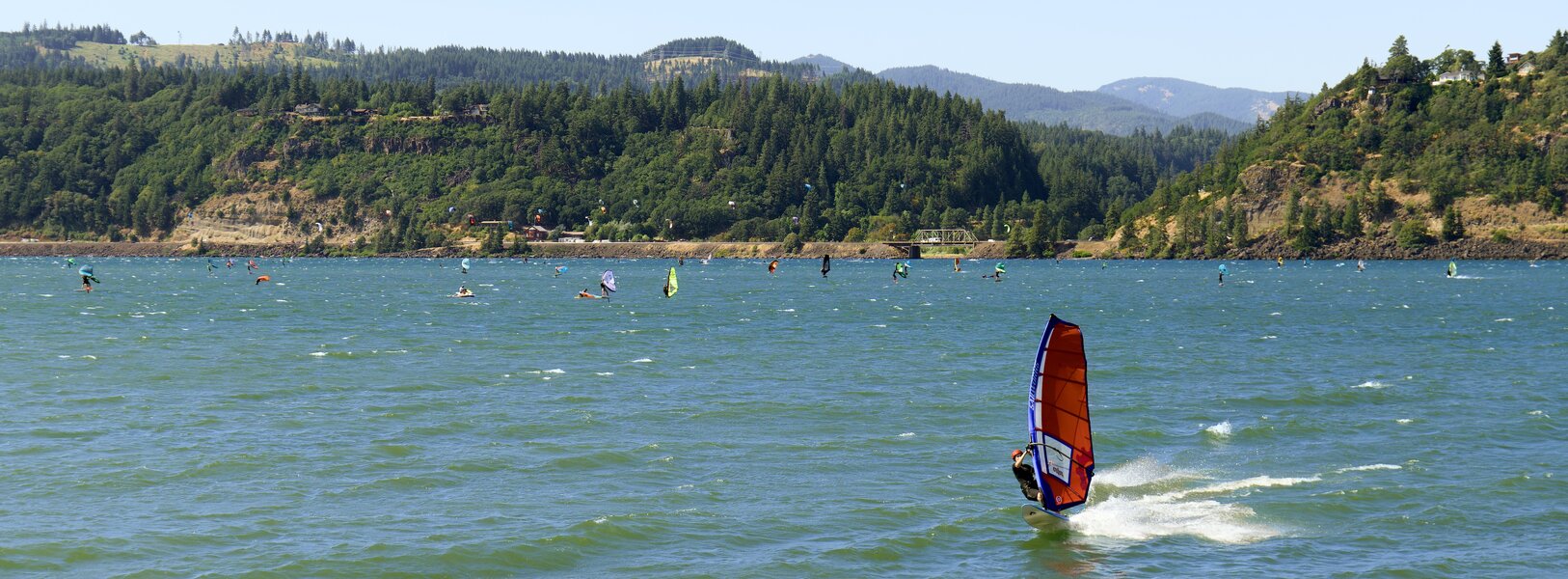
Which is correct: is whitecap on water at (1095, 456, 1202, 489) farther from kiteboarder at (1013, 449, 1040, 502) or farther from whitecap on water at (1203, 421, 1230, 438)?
whitecap on water at (1203, 421, 1230, 438)

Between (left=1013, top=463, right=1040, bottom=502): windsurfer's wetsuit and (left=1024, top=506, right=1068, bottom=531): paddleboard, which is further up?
(left=1013, top=463, right=1040, bottom=502): windsurfer's wetsuit

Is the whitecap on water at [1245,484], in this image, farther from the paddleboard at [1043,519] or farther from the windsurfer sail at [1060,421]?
the windsurfer sail at [1060,421]

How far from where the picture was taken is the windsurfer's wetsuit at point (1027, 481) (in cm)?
2862

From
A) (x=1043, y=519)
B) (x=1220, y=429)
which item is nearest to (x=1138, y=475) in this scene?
(x=1043, y=519)

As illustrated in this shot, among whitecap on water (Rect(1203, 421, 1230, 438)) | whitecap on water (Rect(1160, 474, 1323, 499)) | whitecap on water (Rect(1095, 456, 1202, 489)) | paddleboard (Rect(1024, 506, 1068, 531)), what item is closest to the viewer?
paddleboard (Rect(1024, 506, 1068, 531))

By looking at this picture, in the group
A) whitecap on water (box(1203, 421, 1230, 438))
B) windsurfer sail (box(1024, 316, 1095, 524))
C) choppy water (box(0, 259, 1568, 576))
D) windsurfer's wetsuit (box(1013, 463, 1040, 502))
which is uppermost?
windsurfer sail (box(1024, 316, 1095, 524))

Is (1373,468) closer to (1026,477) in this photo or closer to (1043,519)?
(1043,519)

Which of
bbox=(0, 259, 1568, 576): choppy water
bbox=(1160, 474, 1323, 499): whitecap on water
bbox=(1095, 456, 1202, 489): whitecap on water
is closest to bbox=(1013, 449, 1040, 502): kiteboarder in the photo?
bbox=(0, 259, 1568, 576): choppy water

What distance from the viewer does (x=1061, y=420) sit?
2733 centimetres

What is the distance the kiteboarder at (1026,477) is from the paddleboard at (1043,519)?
551 millimetres

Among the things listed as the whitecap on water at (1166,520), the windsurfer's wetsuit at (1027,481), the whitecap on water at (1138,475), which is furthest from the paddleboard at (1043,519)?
the whitecap on water at (1138,475)

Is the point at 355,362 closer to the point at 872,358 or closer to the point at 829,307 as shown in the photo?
the point at 872,358

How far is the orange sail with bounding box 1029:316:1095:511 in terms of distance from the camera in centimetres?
2608

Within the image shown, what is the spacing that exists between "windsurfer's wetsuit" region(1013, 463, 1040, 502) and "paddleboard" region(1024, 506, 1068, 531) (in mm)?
541
